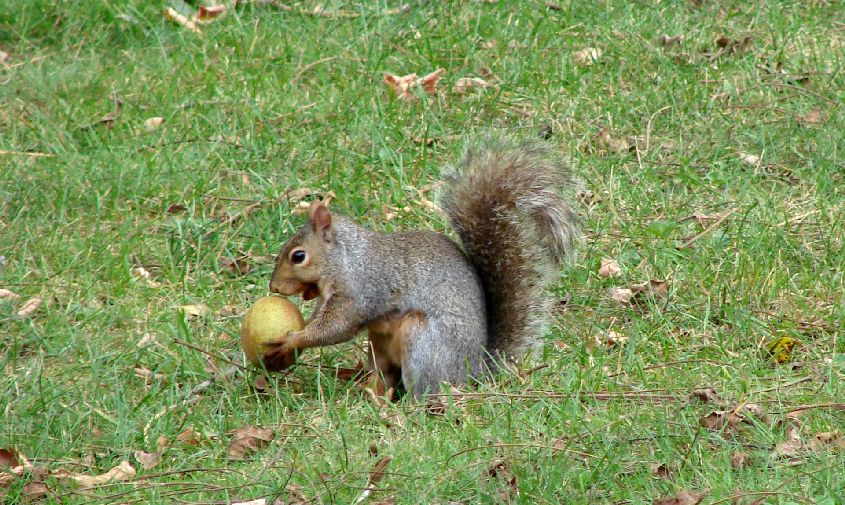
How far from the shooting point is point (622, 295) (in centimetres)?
354

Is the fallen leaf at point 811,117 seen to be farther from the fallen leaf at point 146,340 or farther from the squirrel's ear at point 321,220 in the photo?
the fallen leaf at point 146,340

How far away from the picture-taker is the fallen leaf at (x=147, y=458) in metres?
2.74

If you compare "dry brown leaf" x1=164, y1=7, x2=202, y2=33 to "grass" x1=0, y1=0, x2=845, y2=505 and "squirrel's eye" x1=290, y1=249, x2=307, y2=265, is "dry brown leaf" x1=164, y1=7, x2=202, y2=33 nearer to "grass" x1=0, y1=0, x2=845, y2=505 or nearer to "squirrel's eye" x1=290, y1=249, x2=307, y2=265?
"grass" x1=0, y1=0, x2=845, y2=505

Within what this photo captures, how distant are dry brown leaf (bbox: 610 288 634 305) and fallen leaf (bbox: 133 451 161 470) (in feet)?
4.65

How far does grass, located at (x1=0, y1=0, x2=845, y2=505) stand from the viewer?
2.61m

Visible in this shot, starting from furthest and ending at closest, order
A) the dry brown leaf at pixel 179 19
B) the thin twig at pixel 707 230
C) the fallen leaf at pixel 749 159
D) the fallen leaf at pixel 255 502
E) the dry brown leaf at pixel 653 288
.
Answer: the dry brown leaf at pixel 179 19, the fallen leaf at pixel 749 159, the thin twig at pixel 707 230, the dry brown leaf at pixel 653 288, the fallen leaf at pixel 255 502

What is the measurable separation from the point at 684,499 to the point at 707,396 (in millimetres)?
516

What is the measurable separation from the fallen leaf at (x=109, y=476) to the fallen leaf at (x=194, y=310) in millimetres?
844

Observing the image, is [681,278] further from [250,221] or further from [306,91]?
[306,91]

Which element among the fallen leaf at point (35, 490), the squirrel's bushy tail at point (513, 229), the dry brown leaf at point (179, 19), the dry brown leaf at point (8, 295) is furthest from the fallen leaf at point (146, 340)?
the dry brown leaf at point (179, 19)

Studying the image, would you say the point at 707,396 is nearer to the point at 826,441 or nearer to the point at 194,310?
the point at 826,441

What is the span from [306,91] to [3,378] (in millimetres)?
1941

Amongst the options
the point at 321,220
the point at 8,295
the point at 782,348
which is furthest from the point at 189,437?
the point at 782,348

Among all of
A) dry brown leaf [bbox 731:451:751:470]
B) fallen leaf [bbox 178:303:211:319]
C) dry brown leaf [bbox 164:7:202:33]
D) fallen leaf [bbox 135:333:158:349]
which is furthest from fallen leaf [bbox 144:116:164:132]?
dry brown leaf [bbox 731:451:751:470]
